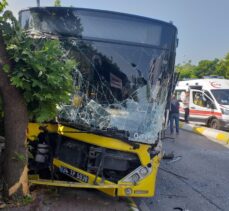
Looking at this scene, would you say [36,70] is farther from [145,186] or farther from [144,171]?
[145,186]

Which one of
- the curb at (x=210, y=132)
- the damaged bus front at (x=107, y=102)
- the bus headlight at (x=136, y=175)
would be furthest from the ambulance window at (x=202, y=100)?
the bus headlight at (x=136, y=175)

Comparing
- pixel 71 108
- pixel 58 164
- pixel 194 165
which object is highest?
pixel 71 108

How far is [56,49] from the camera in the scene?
4.16 m

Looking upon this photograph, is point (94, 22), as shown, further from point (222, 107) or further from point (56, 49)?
point (222, 107)

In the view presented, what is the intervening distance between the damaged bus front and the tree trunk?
440mm

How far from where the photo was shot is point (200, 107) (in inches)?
630

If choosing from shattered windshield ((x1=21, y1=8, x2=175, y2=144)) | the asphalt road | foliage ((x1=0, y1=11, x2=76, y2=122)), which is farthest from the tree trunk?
the asphalt road

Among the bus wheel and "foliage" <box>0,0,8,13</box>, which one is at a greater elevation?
"foliage" <box>0,0,8,13</box>

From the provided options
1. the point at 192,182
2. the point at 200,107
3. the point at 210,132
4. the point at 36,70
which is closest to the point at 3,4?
the point at 36,70

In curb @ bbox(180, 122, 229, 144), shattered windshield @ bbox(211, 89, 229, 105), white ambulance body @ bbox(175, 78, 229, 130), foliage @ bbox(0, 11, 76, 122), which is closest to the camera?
foliage @ bbox(0, 11, 76, 122)

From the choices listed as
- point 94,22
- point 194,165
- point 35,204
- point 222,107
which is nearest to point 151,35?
point 94,22

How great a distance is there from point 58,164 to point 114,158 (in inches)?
35.3

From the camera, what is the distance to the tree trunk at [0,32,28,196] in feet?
13.7

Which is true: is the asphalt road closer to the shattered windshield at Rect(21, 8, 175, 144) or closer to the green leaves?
the shattered windshield at Rect(21, 8, 175, 144)
